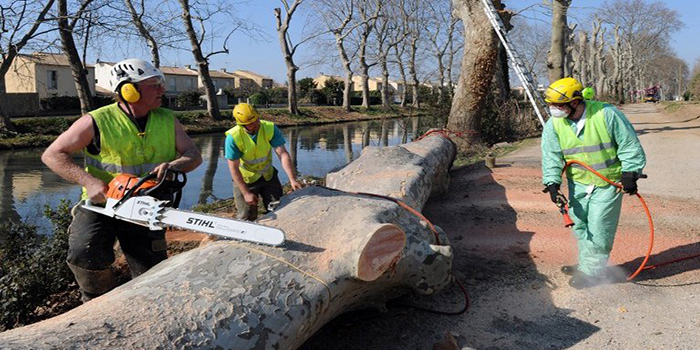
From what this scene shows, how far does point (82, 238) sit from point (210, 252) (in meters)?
1.09

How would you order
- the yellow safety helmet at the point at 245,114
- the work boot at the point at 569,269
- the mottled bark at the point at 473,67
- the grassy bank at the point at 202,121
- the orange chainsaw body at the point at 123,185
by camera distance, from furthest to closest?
the grassy bank at the point at 202,121, the mottled bark at the point at 473,67, the yellow safety helmet at the point at 245,114, the work boot at the point at 569,269, the orange chainsaw body at the point at 123,185

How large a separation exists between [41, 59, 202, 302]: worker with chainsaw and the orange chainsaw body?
0.10 meters

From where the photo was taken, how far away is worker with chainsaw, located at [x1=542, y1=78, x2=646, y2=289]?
4.24 meters

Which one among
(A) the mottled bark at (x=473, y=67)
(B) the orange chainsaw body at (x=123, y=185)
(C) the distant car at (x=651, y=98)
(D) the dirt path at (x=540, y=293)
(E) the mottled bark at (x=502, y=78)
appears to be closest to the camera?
(B) the orange chainsaw body at (x=123, y=185)

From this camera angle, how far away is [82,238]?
3355 mm

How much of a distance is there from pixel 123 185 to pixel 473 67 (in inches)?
401

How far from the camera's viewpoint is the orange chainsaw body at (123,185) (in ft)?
10.1

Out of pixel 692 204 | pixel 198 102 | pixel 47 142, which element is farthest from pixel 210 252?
pixel 198 102

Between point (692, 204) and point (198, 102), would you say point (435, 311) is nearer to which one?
point (692, 204)

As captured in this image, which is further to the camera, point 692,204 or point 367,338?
point 692,204

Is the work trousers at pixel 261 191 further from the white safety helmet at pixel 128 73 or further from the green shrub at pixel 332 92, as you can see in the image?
the green shrub at pixel 332 92

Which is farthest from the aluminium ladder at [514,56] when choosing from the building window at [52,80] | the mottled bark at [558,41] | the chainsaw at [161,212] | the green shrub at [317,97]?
the building window at [52,80]

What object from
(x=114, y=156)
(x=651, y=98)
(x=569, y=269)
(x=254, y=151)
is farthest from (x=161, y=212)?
(x=651, y=98)

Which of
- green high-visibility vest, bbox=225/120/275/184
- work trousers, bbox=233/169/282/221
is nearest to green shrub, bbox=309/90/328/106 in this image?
work trousers, bbox=233/169/282/221
